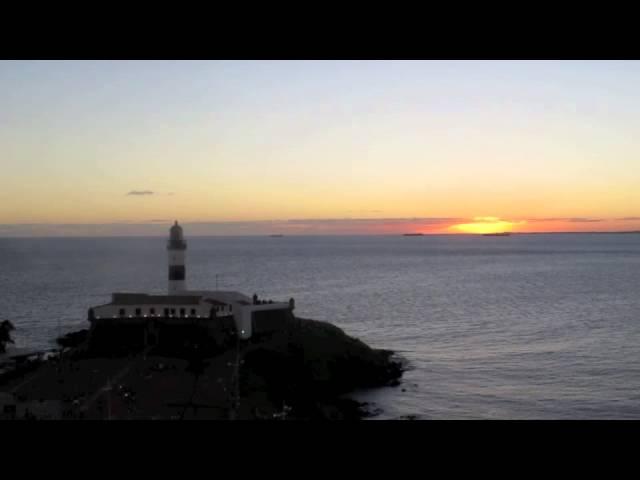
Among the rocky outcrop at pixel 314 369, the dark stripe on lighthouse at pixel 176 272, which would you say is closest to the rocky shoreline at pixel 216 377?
the rocky outcrop at pixel 314 369

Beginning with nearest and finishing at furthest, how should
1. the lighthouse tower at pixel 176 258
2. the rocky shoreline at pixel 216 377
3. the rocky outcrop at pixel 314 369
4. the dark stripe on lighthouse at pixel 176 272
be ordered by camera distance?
the rocky shoreline at pixel 216 377, the rocky outcrop at pixel 314 369, the lighthouse tower at pixel 176 258, the dark stripe on lighthouse at pixel 176 272

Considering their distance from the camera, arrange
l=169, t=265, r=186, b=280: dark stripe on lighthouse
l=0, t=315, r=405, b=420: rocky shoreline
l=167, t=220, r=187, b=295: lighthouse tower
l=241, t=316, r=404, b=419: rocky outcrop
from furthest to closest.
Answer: l=169, t=265, r=186, b=280: dark stripe on lighthouse, l=167, t=220, r=187, b=295: lighthouse tower, l=241, t=316, r=404, b=419: rocky outcrop, l=0, t=315, r=405, b=420: rocky shoreline

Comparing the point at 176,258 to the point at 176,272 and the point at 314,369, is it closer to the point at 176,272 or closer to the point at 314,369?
the point at 176,272

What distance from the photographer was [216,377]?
2744 centimetres

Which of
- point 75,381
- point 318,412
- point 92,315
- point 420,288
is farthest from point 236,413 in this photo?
point 420,288

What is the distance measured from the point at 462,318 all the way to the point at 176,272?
29.1 m

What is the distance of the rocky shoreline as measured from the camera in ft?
79.2

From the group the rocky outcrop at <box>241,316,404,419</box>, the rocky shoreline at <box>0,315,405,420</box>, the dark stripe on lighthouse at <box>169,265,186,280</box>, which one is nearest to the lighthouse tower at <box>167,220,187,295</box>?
the dark stripe on lighthouse at <box>169,265,186,280</box>

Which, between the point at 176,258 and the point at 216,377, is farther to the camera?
the point at 176,258

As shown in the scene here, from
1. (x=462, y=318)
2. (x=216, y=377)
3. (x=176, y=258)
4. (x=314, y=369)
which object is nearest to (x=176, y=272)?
(x=176, y=258)

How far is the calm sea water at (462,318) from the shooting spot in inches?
1273

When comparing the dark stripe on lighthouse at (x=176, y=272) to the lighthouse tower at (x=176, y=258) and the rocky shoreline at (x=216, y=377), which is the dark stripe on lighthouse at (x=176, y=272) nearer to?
the lighthouse tower at (x=176, y=258)

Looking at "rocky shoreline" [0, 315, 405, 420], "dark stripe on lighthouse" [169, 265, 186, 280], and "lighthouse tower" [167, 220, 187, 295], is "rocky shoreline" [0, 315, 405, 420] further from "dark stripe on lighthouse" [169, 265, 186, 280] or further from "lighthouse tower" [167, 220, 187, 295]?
"dark stripe on lighthouse" [169, 265, 186, 280]
